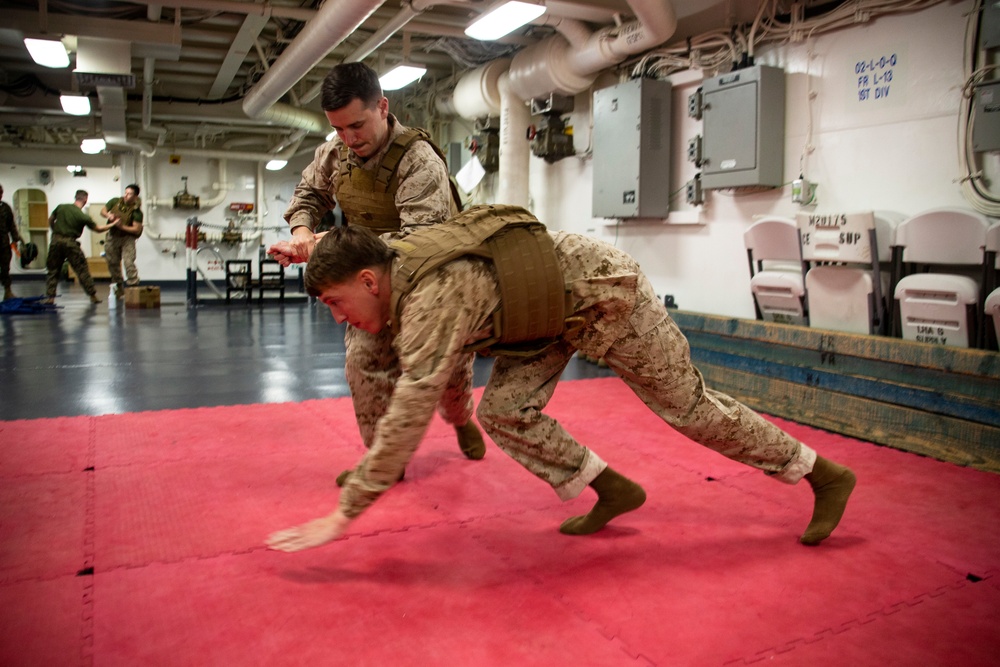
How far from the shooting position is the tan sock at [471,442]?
3.61 meters

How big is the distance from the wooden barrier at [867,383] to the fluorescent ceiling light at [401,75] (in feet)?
15.6

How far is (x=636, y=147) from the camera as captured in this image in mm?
6449

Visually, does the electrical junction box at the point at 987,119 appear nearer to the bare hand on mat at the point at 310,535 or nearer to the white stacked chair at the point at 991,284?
the white stacked chair at the point at 991,284

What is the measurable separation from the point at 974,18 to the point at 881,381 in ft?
6.95

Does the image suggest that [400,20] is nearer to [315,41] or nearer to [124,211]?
[315,41]

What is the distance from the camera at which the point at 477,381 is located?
231 inches

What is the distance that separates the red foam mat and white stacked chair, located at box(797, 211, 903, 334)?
3.66 ft

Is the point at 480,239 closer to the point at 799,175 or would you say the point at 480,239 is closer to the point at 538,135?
Answer: the point at 799,175

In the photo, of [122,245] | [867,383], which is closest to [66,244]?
[122,245]

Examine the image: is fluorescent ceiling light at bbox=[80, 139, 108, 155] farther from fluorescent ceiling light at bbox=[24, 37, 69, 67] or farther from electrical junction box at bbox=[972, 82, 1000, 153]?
electrical junction box at bbox=[972, 82, 1000, 153]

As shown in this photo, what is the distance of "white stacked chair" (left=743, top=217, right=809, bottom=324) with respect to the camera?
193 inches

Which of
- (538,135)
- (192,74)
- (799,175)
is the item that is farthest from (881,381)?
(192,74)

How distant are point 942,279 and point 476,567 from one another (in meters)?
3.13

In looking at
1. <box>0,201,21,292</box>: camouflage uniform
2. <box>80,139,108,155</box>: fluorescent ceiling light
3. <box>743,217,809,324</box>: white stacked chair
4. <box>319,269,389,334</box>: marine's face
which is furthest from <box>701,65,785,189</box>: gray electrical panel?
<box>80,139,108,155</box>: fluorescent ceiling light
